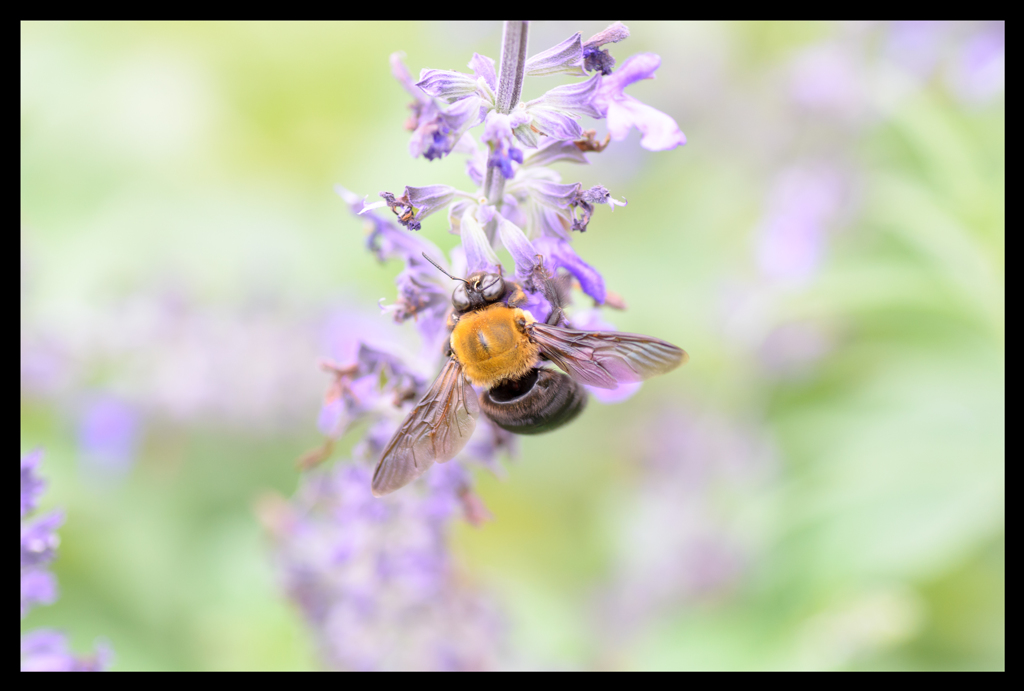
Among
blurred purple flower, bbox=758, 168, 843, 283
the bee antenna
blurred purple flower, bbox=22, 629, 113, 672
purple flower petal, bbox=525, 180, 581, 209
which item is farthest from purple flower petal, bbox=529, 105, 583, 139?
blurred purple flower, bbox=758, 168, 843, 283

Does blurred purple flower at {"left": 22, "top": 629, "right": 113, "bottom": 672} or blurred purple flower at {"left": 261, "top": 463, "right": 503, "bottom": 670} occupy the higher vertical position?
blurred purple flower at {"left": 261, "top": 463, "right": 503, "bottom": 670}

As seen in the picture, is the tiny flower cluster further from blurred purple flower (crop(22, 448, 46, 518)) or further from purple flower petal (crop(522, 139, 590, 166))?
blurred purple flower (crop(22, 448, 46, 518))

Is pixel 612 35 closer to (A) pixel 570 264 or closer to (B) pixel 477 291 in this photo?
(A) pixel 570 264

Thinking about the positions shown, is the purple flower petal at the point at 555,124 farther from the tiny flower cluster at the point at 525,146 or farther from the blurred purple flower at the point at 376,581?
the blurred purple flower at the point at 376,581

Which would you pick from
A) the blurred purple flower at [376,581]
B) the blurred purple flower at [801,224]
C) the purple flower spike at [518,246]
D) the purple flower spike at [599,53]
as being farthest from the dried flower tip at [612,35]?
the blurred purple flower at [801,224]

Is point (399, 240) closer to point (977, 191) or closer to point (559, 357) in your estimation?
point (559, 357)

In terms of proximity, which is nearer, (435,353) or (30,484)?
(30,484)

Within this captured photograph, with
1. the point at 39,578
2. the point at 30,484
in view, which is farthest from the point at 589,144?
the point at 39,578

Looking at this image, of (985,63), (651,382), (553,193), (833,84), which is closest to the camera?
(553,193)
